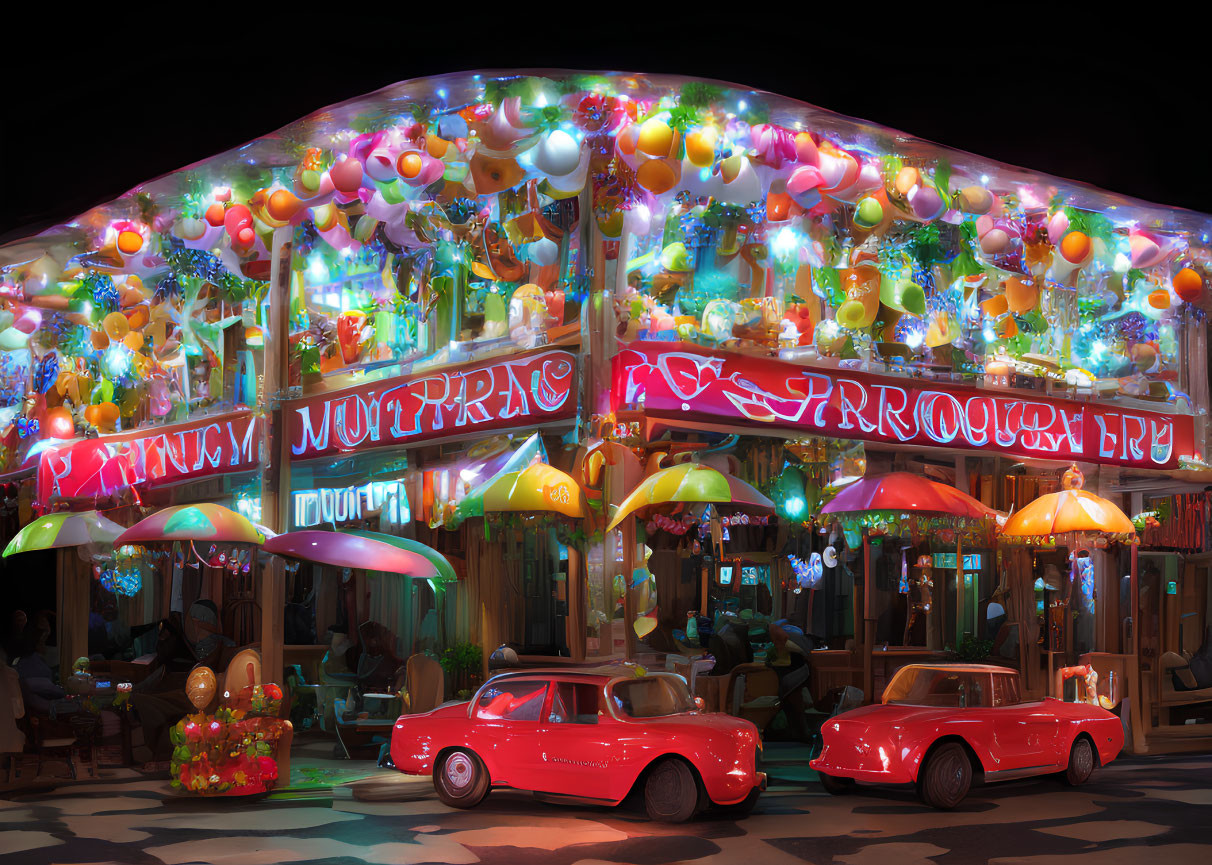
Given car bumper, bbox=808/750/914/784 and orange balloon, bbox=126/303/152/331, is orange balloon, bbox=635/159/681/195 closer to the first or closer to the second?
car bumper, bbox=808/750/914/784

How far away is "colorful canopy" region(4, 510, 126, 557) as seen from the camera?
13.9m

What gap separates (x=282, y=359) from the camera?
12.5 meters

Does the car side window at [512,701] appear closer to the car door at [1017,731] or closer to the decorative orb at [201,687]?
the decorative orb at [201,687]

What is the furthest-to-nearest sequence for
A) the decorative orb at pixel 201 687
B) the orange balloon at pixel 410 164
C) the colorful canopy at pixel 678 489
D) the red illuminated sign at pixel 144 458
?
the red illuminated sign at pixel 144 458, the decorative orb at pixel 201 687, the colorful canopy at pixel 678 489, the orange balloon at pixel 410 164

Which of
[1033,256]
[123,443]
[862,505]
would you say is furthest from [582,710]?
[123,443]

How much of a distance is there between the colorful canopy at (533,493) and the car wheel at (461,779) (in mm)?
2118

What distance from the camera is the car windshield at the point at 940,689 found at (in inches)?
411

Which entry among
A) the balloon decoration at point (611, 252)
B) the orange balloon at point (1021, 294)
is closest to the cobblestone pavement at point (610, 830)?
the balloon decoration at point (611, 252)

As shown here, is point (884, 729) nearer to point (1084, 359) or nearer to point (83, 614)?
point (1084, 359)

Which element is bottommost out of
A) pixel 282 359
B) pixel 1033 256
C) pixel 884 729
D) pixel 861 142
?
pixel 884 729

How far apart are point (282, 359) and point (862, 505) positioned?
602cm

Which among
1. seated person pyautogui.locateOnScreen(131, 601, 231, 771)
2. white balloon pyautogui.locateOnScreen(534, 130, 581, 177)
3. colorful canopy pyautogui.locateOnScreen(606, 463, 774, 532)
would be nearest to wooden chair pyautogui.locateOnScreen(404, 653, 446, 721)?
seated person pyautogui.locateOnScreen(131, 601, 231, 771)

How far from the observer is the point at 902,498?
11750 mm

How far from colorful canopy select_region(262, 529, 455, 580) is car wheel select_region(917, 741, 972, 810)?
4.65 m
